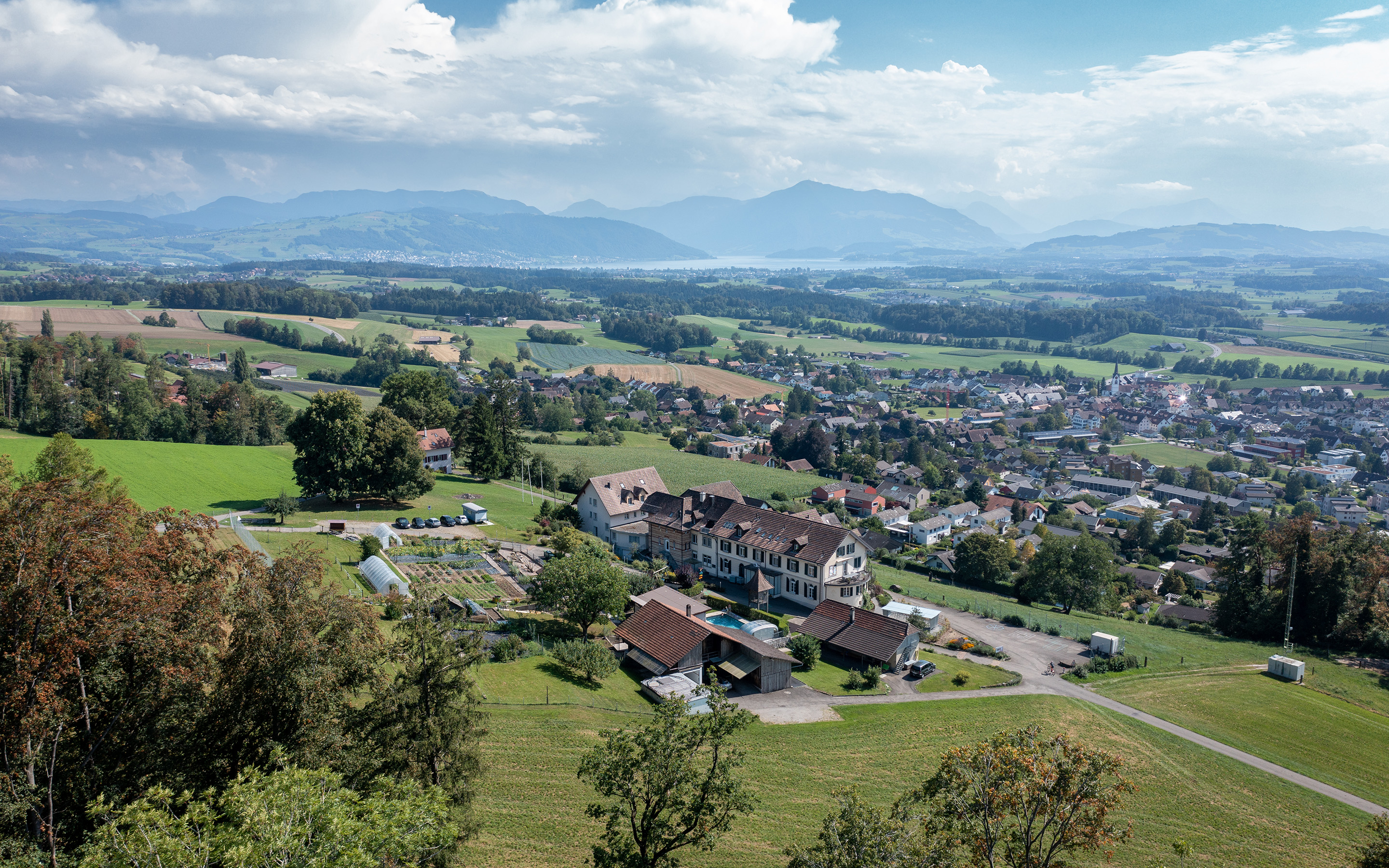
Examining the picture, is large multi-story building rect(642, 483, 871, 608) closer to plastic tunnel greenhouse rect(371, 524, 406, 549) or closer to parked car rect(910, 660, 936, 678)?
parked car rect(910, 660, 936, 678)

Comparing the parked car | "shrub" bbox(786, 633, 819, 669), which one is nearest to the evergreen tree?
"shrub" bbox(786, 633, 819, 669)

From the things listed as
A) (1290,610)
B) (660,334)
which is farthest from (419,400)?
(660,334)

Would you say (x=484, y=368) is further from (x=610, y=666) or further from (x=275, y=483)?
(x=610, y=666)

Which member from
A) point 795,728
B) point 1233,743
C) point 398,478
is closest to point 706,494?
point 398,478

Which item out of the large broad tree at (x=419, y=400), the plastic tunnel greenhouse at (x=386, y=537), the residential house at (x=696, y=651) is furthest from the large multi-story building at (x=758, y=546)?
the large broad tree at (x=419, y=400)

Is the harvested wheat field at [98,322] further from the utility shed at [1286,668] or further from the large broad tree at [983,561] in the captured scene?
the utility shed at [1286,668]

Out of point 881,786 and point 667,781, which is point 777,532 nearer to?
point 881,786
